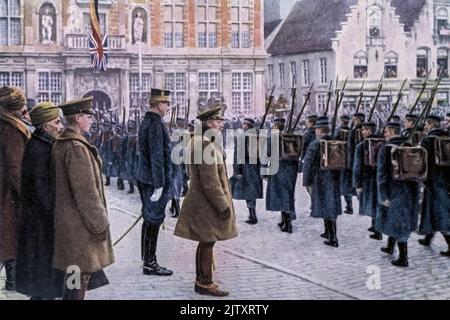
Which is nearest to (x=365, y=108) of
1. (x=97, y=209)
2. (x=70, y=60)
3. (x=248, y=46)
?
(x=248, y=46)

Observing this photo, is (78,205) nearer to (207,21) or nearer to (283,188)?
(283,188)

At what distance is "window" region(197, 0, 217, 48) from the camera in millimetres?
11170

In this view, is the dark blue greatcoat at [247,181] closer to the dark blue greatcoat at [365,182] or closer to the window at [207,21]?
the dark blue greatcoat at [365,182]

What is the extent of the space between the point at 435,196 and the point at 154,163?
357cm

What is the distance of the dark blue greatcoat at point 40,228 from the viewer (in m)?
4.82

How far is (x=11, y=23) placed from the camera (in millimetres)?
10703

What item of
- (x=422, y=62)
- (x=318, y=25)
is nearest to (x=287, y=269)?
(x=422, y=62)

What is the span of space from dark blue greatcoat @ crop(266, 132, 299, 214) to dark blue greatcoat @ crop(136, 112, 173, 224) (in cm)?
300

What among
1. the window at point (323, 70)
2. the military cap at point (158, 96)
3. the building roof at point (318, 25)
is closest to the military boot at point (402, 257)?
the military cap at point (158, 96)

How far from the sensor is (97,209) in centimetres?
463

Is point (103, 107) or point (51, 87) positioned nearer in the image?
point (51, 87)

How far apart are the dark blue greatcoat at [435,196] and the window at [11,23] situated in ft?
23.5
